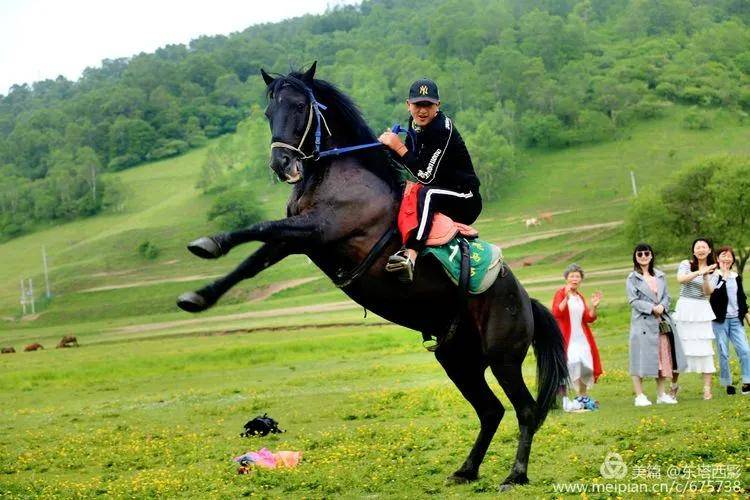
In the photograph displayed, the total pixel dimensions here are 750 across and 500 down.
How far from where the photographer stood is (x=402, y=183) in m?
10.7

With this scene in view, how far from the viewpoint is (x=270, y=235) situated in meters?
9.22

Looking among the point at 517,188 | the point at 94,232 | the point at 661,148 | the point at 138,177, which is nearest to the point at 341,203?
the point at 517,188

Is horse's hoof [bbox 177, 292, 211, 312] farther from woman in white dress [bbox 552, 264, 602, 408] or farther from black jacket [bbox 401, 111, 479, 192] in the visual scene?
woman in white dress [bbox 552, 264, 602, 408]

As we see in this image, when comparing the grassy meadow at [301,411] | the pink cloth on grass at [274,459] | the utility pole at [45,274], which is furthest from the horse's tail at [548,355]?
the utility pole at [45,274]

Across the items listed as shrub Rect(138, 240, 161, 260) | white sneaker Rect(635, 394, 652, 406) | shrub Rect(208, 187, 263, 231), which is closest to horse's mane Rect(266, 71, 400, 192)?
white sneaker Rect(635, 394, 652, 406)

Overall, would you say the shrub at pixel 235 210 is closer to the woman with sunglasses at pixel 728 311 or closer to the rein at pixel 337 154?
the woman with sunglasses at pixel 728 311

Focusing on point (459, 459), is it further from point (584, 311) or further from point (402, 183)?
point (584, 311)

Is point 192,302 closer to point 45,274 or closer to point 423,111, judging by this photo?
point 423,111

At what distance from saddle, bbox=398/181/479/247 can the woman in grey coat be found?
7.04 meters

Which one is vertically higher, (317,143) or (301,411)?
(317,143)

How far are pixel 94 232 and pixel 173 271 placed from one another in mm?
42304

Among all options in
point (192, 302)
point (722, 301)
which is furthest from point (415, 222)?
point (722, 301)

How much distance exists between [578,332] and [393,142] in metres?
7.91

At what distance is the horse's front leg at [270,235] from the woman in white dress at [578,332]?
8392 mm
